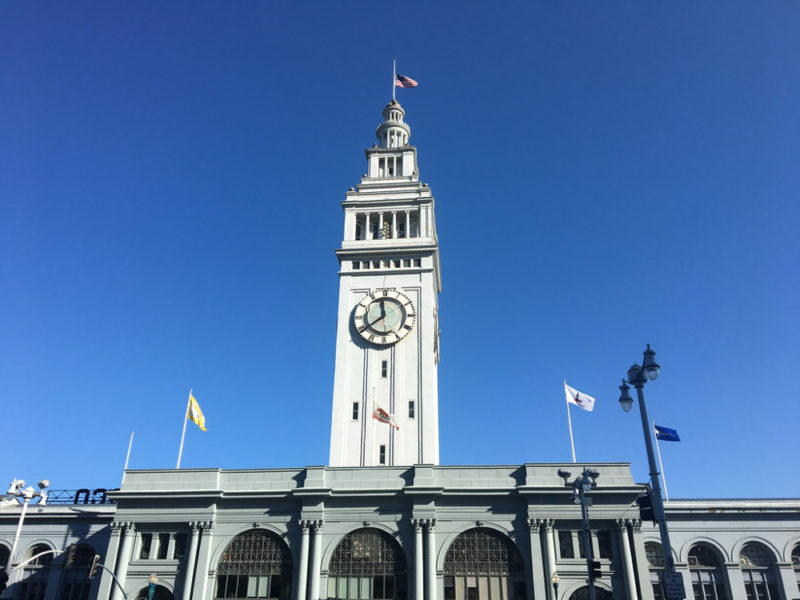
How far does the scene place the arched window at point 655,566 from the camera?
2046 inches

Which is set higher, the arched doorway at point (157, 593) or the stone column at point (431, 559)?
the stone column at point (431, 559)

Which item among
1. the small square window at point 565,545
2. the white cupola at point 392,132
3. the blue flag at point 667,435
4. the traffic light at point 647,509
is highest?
the white cupola at point 392,132

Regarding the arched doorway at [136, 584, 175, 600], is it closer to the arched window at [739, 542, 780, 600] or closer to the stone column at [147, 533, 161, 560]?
the stone column at [147, 533, 161, 560]

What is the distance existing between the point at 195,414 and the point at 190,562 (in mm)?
13468

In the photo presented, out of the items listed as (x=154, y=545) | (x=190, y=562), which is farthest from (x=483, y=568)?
(x=154, y=545)

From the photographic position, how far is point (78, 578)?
172ft

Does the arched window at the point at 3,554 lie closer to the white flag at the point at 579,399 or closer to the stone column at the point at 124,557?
the stone column at the point at 124,557

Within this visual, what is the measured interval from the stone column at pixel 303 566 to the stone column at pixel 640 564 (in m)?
23.0

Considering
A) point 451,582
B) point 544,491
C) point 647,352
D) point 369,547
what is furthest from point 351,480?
point 647,352

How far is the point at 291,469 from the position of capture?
48.9 meters

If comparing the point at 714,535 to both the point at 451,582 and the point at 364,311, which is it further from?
the point at 364,311

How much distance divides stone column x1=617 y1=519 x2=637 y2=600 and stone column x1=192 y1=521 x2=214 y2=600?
29.4m

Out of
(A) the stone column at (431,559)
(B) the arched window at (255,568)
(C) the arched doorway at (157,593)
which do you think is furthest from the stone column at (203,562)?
(A) the stone column at (431,559)

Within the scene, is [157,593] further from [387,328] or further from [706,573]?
[706,573]
